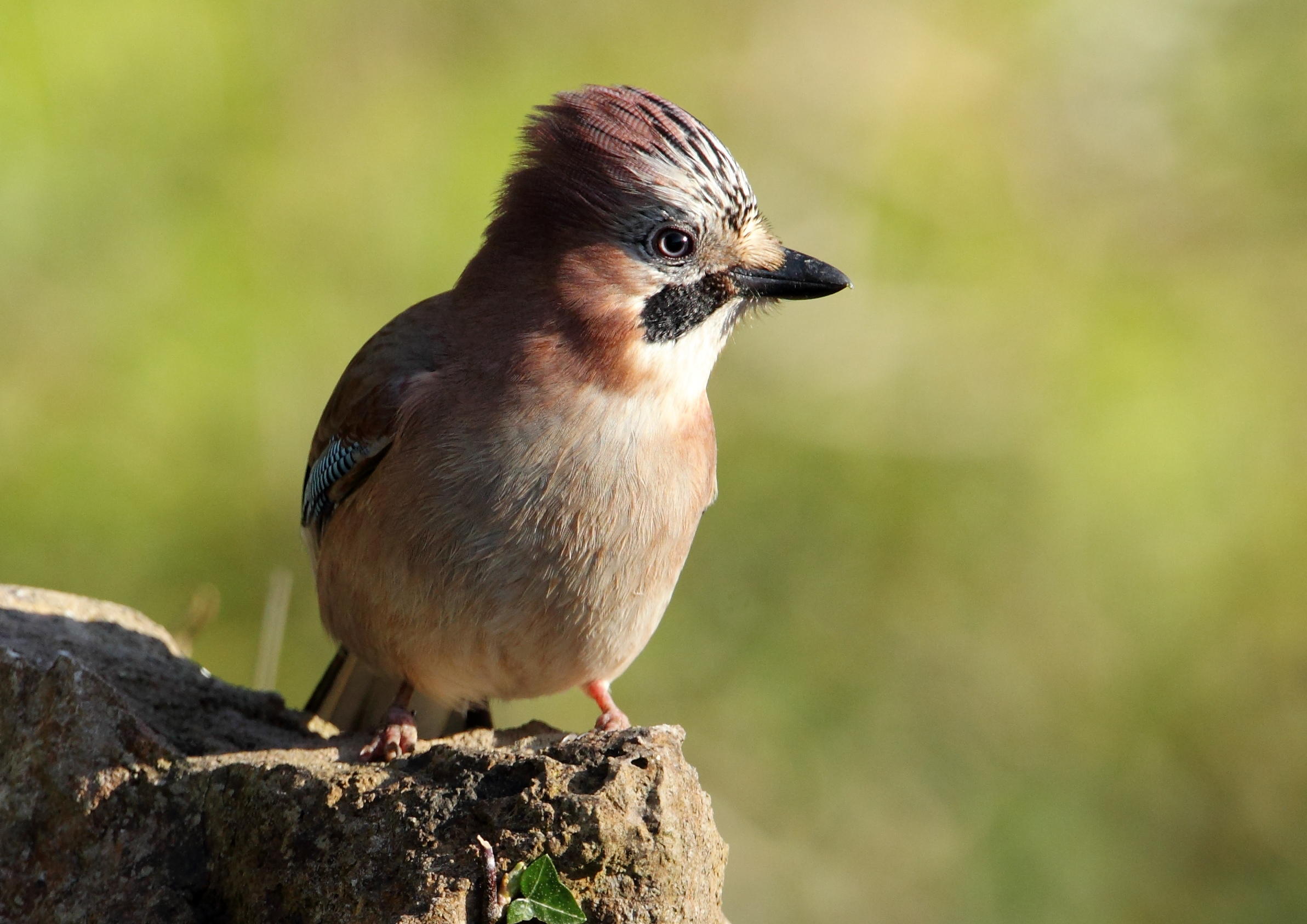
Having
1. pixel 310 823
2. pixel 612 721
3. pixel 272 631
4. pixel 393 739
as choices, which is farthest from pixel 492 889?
pixel 272 631

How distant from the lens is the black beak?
5215mm

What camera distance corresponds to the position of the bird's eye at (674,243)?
5055 millimetres

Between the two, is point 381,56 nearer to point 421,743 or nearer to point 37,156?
point 37,156

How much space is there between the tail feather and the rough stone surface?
1.11 metres

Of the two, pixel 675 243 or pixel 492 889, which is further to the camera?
pixel 675 243

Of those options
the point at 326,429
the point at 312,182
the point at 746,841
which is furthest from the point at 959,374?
the point at 326,429

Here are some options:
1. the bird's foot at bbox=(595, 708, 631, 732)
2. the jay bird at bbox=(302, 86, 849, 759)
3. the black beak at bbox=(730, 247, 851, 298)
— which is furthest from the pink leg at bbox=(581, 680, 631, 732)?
the black beak at bbox=(730, 247, 851, 298)

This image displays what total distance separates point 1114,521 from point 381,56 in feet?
19.7

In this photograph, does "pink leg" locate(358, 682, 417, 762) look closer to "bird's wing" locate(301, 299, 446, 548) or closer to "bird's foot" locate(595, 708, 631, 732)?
"bird's foot" locate(595, 708, 631, 732)

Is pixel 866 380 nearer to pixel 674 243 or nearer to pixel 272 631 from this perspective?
pixel 272 631

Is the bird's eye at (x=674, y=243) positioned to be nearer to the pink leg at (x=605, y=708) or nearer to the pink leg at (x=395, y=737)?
the pink leg at (x=605, y=708)

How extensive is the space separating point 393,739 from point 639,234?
74.9 inches

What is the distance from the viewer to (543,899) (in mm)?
3746

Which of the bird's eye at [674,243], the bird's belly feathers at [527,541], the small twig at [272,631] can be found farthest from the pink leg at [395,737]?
the bird's eye at [674,243]
